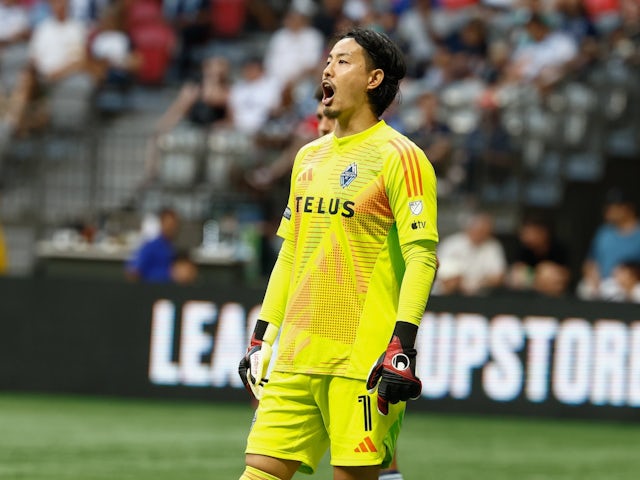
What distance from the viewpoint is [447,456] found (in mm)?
11172

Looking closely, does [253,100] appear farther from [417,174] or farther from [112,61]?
[417,174]

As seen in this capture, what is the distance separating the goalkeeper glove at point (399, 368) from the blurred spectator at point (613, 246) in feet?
32.9

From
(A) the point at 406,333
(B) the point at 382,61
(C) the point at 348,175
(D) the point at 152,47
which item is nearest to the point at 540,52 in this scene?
(D) the point at 152,47

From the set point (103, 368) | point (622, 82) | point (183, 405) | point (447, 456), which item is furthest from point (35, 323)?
point (622, 82)

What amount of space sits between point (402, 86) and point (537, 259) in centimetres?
369

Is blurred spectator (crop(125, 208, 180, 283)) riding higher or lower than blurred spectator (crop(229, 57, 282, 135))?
lower

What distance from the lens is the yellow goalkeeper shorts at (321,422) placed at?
5.42m

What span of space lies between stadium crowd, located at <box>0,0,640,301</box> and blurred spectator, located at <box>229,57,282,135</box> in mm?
20

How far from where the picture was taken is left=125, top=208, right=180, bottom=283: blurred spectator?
15.8 m

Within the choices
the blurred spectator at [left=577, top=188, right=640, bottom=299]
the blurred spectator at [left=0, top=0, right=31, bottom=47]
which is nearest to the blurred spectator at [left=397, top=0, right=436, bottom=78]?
the blurred spectator at [left=577, top=188, right=640, bottom=299]

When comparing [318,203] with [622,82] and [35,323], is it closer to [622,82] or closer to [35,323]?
[35,323]

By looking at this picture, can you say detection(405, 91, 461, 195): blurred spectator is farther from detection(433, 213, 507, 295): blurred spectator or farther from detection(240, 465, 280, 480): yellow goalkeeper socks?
detection(240, 465, 280, 480): yellow goalkeeper socks

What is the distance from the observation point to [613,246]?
1532 centimetres

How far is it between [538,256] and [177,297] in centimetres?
410
